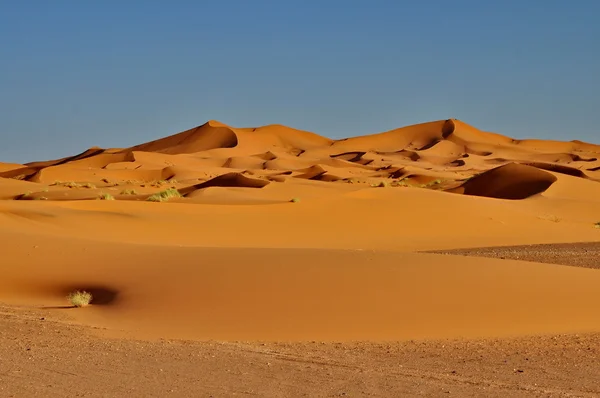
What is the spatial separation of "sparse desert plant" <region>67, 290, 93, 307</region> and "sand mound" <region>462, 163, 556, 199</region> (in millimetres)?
36078

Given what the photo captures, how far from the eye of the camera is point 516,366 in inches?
381

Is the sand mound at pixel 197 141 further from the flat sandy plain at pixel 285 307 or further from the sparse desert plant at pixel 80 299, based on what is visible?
the sparse desert plant at pixel 80 299

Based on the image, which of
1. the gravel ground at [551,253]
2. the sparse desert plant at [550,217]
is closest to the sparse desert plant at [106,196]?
the gravel ground at [551,253]

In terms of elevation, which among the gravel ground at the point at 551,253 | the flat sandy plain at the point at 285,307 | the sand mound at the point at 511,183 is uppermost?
the sand mound at the point at 511,183

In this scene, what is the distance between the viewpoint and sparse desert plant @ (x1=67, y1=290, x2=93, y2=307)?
45.7ft

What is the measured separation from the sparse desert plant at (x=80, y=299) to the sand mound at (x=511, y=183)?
36.1m

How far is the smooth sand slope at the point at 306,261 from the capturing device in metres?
12.9

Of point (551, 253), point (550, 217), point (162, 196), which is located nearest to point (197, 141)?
point (162, 196)

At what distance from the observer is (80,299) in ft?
45.8

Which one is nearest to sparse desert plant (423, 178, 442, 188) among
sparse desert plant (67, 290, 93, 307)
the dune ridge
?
the dune ridge

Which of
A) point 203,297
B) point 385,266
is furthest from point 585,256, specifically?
point 203,297

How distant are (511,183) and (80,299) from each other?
4046 cm

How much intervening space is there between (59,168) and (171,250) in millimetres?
63121

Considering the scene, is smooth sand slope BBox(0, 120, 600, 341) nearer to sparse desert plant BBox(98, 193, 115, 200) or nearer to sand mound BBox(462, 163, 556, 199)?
sand mound BBox(462, 163, 556, 199)
